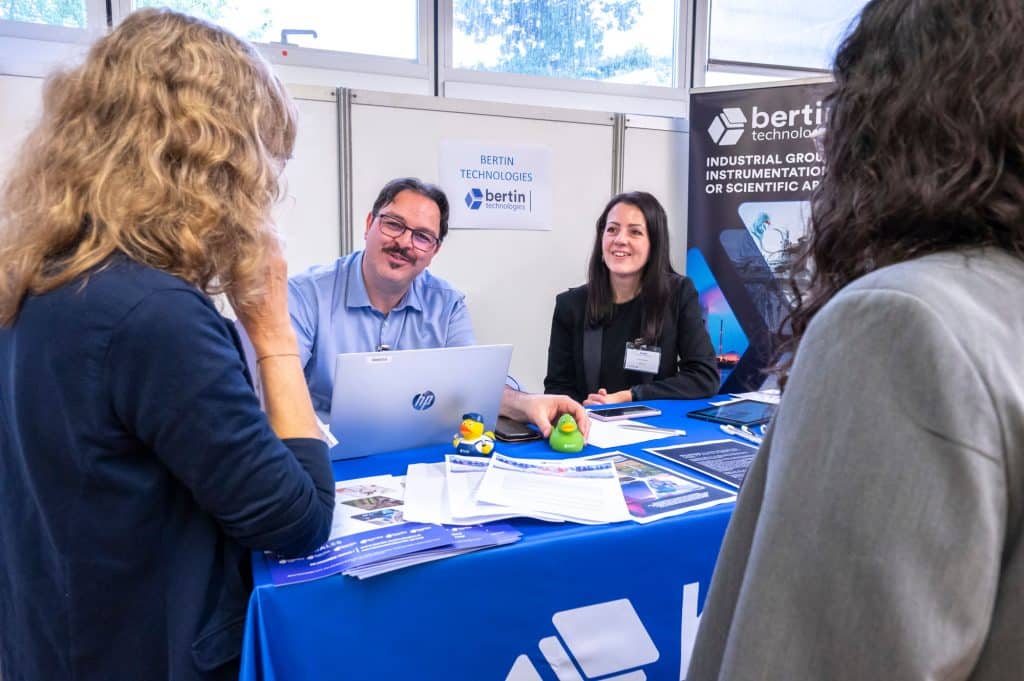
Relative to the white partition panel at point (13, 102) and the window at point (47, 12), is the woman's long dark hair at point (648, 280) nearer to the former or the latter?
the white partition panel at point (13, 102)

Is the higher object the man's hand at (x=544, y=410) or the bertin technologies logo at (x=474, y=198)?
the bertin technologies logo at (x=474, y=198)

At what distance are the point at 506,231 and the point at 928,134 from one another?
283 cm

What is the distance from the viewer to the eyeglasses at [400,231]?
7.21 feet

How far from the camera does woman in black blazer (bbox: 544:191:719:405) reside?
9.07 ft

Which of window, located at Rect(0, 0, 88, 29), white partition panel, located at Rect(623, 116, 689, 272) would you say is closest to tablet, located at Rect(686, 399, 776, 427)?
white partition panel, located at Rect(623, 116, 689, 272)

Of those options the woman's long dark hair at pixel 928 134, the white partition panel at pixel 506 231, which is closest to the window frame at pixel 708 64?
the white partition panel at pixel 506 231

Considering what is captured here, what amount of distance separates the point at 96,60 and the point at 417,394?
2.79ft

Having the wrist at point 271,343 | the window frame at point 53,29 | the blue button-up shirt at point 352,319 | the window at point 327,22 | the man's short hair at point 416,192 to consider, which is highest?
the window at point 327,22

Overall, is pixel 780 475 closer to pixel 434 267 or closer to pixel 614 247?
pixel 614 247

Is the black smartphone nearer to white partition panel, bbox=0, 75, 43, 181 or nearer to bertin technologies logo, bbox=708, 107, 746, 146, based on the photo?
white partition panel, bbox=0, 75, 43, 181

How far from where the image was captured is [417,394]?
1.51 metres

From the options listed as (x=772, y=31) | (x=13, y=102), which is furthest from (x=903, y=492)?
(x=772, y=31)

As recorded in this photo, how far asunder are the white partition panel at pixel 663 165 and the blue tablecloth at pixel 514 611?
8.51ft

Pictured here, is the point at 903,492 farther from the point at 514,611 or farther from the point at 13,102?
the point at 13,102
